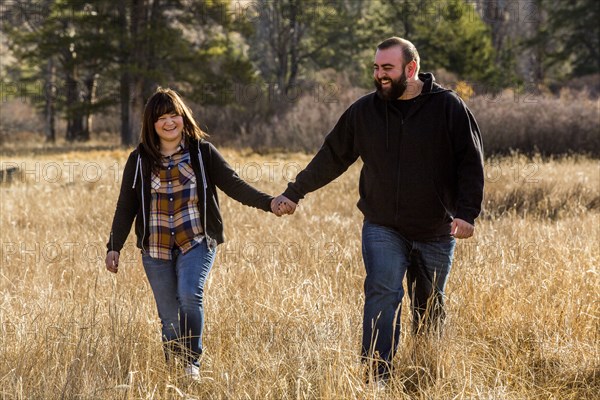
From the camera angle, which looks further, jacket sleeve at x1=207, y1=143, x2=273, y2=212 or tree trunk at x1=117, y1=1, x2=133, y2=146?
tree trunk at x1=117, y1=1, x2=133, y2=146

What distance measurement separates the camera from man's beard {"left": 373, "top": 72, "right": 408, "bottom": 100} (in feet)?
12.3

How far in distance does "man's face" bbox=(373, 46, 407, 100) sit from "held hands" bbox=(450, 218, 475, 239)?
690 millimetres

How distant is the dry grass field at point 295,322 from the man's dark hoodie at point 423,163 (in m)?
0.61

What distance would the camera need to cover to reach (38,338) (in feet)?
12.9

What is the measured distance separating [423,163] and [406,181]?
0.12 meters

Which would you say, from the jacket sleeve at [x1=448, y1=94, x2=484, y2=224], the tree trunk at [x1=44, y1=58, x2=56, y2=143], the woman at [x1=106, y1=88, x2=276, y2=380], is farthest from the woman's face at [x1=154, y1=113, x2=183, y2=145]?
the tree trunk at [x1=44, y1=58, x2=56, y2=143]

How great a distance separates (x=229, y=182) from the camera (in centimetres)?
407

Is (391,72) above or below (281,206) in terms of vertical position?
above

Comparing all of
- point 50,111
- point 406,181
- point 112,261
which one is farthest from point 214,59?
point 406,181

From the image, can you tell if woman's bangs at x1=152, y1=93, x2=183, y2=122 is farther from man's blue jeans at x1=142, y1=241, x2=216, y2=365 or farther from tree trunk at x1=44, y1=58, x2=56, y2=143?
tree trunk at x1=44, y1=58, x2=56, y2=143

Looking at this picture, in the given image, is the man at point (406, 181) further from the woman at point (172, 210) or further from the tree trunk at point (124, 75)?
the tree trunk at point (124, 75)

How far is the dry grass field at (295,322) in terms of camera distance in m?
3.46

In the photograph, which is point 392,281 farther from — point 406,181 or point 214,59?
point 214,59

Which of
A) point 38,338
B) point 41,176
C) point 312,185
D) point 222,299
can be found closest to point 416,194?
point 312,185
